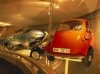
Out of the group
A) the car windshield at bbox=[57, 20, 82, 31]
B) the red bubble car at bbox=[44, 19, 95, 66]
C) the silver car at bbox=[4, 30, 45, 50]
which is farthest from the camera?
the silver car at bbox=[4, 30, 45, 50]

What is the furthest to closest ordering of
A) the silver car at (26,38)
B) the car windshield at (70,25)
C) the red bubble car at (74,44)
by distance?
the silver car at (26,38) → the car windshield at (70,25) → the red bubble car at (74,44)

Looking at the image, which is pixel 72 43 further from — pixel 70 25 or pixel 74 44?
pixel 70 25

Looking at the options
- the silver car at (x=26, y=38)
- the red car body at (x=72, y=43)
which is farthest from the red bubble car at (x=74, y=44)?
the silver car at (x=26, y=38)

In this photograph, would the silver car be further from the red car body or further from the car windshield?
the red car body

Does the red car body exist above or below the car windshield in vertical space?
below

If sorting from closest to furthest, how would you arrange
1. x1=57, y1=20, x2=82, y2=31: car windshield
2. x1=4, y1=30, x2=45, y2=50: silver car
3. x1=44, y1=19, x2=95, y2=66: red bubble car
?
x1=44, y1=19, x2=95, y2=66: red bubble car → x1=57, y1=20, x2=82, y2=31: car windshield → x1=4, y1=30, x2=45, y2=50: silver car

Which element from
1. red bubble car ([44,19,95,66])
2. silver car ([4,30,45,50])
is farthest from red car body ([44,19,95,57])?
silver car ([4,30,45,50])

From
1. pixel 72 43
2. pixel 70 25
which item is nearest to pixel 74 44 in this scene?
pixel 72 43

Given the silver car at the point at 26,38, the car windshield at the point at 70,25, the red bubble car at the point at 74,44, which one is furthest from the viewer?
the silver car at the point at 26,38

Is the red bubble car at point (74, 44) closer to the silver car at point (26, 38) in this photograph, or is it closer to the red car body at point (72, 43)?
the red car body at point (72, 43)

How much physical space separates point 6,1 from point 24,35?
355 centimetres

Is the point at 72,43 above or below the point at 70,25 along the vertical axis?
below

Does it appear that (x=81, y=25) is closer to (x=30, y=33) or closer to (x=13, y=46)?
(x=30, y=33)

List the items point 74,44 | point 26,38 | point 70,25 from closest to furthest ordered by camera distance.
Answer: point 74,44 → point 70,25 → point 26,38
